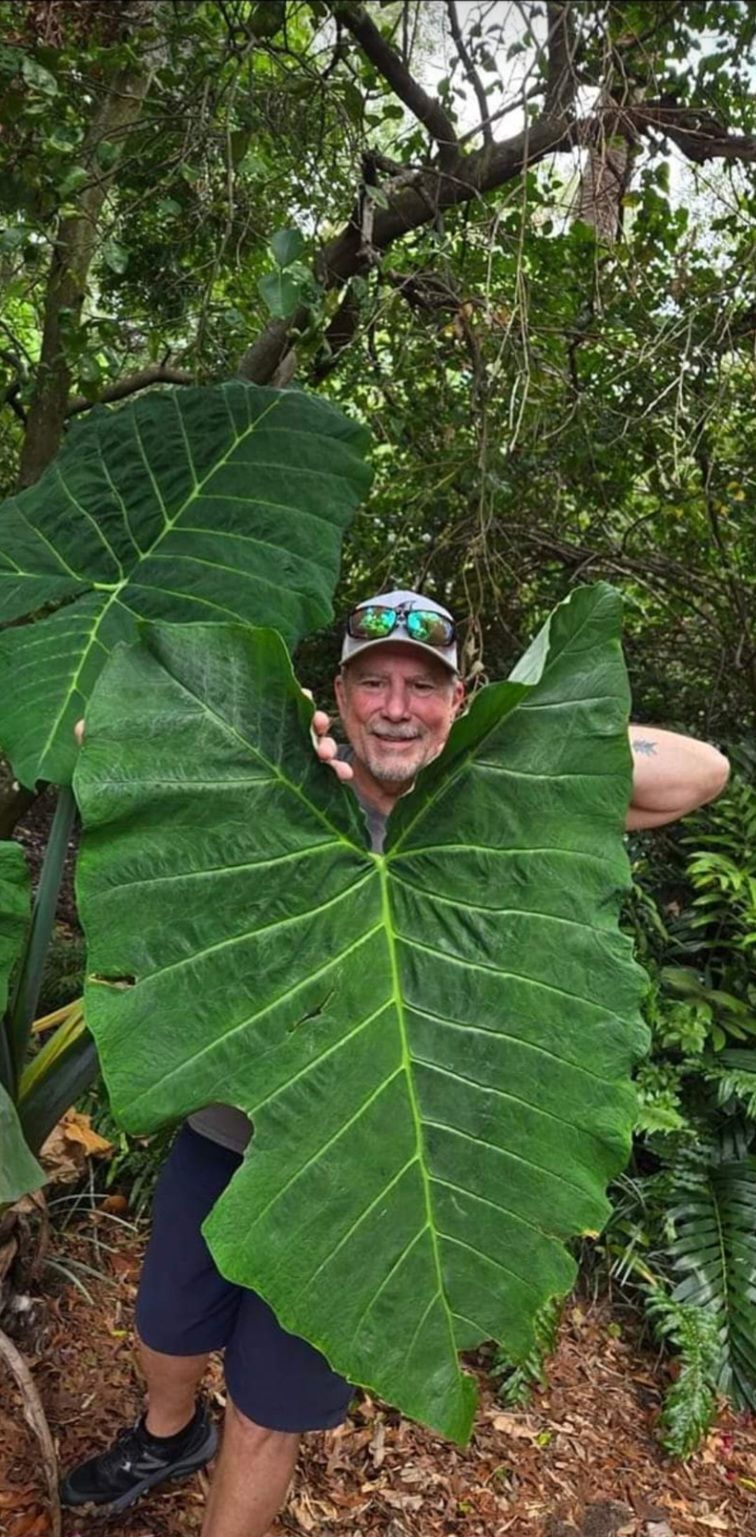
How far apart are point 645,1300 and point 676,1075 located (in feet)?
1.79

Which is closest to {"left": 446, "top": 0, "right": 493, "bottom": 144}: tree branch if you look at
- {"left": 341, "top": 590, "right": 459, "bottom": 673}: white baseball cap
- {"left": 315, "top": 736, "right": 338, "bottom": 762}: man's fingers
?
{"left": 341, "top": 590, "right": 459, "bottom": 673}: white baseball cap

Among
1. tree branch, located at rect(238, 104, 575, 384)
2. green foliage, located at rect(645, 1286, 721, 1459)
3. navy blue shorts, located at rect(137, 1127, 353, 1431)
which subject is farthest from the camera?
tree branch, located at rect(238, 104, 575, 384)

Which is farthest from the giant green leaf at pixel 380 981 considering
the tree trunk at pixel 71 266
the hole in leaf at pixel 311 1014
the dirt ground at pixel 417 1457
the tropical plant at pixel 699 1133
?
the tropical plant at pixel 699 1133

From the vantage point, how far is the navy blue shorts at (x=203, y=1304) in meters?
1.43

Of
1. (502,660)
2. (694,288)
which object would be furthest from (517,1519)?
(694,288)

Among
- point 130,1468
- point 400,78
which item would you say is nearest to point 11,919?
point 130,1468

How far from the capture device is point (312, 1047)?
1096 mm

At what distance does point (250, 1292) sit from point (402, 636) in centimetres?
102

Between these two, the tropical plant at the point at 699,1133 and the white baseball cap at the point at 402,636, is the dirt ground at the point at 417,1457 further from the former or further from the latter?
the white baseball cap at the point at 402,636

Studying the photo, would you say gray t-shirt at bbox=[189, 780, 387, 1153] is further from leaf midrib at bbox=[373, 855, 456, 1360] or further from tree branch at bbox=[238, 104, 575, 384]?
tree branch at bbox=[238, 104, 575, 384]

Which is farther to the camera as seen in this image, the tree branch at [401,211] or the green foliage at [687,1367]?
the tree branch at [401,211]

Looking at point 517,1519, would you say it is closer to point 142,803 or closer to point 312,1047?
point 312,1047

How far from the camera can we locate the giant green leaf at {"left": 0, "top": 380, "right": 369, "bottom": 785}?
1.55 metres

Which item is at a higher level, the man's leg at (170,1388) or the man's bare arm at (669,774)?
the man's bare arm at (669,774)
